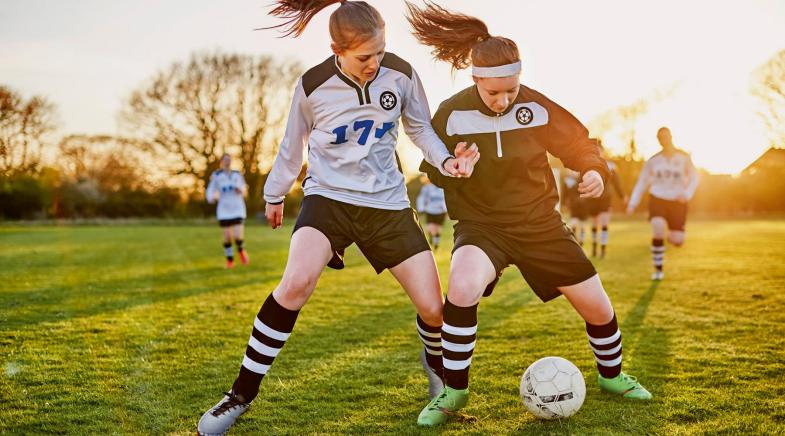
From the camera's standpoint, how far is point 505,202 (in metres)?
3.89

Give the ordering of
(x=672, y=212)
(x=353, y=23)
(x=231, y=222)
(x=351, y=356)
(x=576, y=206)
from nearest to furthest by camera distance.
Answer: (x=353, y=23)
(x=351, y=356)
(x=672, y=212)
(x=231, y=222)
(x=576, y=206)

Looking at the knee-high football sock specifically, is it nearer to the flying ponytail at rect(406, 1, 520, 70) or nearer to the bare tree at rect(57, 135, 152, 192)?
the flying ponytail at rect(406, 1, 520, 70)

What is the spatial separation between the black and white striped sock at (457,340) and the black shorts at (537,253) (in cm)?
34

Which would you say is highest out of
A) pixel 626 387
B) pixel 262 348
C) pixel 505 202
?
pixel 505 202

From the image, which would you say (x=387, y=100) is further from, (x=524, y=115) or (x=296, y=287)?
(x=296, y=287)

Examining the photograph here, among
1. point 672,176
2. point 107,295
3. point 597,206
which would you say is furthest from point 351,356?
point 597,206

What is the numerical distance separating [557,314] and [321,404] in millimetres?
3932

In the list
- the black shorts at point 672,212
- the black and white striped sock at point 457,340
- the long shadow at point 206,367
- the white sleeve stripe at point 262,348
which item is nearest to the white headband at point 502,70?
the black and white striped sock at point 457,340

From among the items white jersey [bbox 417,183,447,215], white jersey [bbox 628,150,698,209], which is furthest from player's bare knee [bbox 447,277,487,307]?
white jersey [bbox 417,183,447,215]

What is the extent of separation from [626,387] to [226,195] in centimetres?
1047

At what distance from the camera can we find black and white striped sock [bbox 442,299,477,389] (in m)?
3.66

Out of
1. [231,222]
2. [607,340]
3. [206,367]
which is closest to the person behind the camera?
[607,340]

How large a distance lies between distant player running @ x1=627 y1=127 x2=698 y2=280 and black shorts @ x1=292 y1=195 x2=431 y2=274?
25.2 feet

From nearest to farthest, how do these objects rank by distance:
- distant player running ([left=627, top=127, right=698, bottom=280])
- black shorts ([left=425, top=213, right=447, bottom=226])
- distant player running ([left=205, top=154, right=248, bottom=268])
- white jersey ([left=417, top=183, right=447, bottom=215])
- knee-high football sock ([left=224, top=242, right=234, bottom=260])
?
distant player running ([left=627, top=127, right=698, bottom=280])
knee-high football sock ([left=224, top=242, right=234, bottom=260])
distant player running ([left=205, top=154, right=248, bottom=268])
white jersey ([left=417, top=183, right=447, bottom=215])
black shorts ([left=425, top=213, right=447, bottom=226])
